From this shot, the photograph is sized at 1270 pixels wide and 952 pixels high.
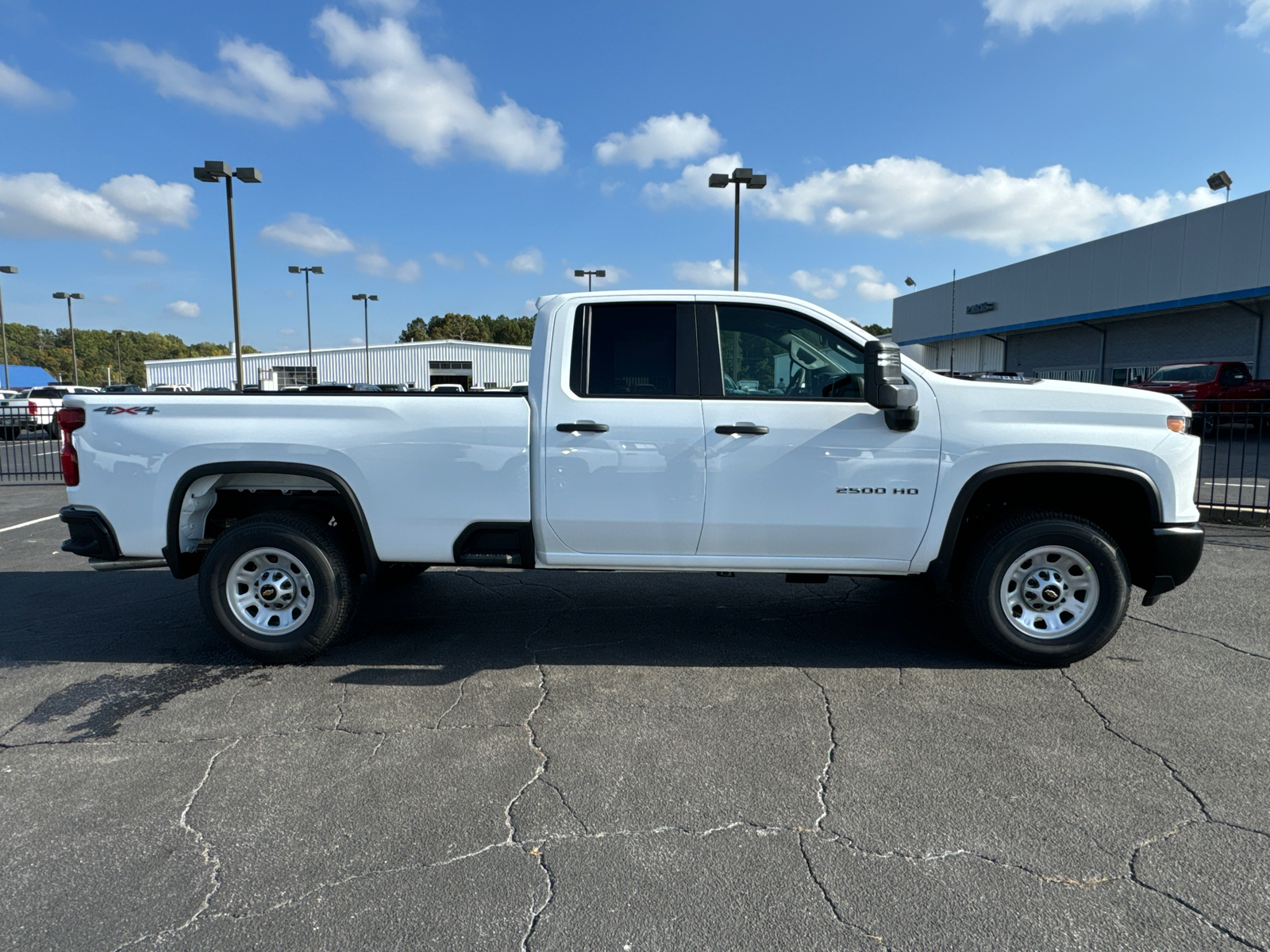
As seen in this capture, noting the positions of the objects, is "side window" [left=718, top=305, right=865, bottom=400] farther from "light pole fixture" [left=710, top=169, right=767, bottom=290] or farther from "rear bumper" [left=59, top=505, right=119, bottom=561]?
"light pole fixture" [left=710, top=169, right=767, bottom=290]

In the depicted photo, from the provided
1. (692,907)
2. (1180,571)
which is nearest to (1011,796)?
(692,907)

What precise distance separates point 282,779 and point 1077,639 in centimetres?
407

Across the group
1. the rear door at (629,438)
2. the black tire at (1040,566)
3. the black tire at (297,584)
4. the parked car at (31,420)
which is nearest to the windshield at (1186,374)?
the black tire at (1040,566)

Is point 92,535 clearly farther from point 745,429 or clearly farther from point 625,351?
point 745,429

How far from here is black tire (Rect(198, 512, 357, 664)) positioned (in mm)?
4320

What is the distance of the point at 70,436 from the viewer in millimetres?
4359

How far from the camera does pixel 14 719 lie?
147 inches

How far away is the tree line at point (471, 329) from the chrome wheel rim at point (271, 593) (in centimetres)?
10696

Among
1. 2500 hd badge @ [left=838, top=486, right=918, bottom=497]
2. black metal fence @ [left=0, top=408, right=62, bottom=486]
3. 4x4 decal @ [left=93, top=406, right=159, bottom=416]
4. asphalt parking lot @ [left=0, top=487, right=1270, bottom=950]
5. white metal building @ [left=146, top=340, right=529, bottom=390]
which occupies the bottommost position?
asphalt parking lot @ [left=0, top=487, right=1270, bottom=950]

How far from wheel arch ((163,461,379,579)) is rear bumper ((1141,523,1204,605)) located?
4.31 m

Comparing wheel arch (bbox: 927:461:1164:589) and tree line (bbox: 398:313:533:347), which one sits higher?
tree line (bbox: 398:313:533:347)

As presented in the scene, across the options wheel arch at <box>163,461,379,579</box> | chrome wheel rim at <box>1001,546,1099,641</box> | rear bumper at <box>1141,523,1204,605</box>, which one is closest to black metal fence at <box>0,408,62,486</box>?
wheel arch at <box>163,461,379,579</box>

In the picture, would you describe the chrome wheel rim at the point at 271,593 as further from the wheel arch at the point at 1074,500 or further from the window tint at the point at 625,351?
the wheel arch at the point at 1074,500

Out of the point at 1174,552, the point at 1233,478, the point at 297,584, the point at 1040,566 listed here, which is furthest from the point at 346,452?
the point at 1233,478
